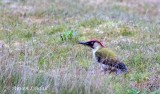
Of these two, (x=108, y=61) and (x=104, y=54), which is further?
(x=104, y=54)

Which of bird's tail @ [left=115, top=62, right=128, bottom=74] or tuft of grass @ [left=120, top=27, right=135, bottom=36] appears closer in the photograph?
bird's tail @ [left=115, top=62, right=128, bottom=74]

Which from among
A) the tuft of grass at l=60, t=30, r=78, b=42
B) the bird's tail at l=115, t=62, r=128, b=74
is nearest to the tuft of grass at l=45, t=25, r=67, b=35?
the tuft of grass at l=60, t=30, r=78, b=42

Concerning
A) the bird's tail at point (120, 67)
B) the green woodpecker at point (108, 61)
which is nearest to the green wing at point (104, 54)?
the green woodpecker at point (108, 61)

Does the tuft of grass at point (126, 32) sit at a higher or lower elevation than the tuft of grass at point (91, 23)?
lower

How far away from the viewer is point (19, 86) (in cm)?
791

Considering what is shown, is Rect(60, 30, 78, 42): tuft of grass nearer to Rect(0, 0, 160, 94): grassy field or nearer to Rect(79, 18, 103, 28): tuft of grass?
Rect(0, 0, 160, 94): grassy field

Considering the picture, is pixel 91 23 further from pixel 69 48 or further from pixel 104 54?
pixel 104 54

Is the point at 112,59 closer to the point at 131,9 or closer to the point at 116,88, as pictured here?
the point at 116,88

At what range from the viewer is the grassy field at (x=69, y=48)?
7941 mm

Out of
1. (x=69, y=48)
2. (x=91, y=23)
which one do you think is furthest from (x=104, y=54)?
(x=91, y=23)

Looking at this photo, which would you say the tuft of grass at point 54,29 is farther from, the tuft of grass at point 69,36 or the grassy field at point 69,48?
the tuft of grass at point 69,36

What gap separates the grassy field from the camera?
313 inches

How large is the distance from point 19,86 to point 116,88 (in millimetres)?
1460

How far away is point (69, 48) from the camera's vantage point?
37.2ft
